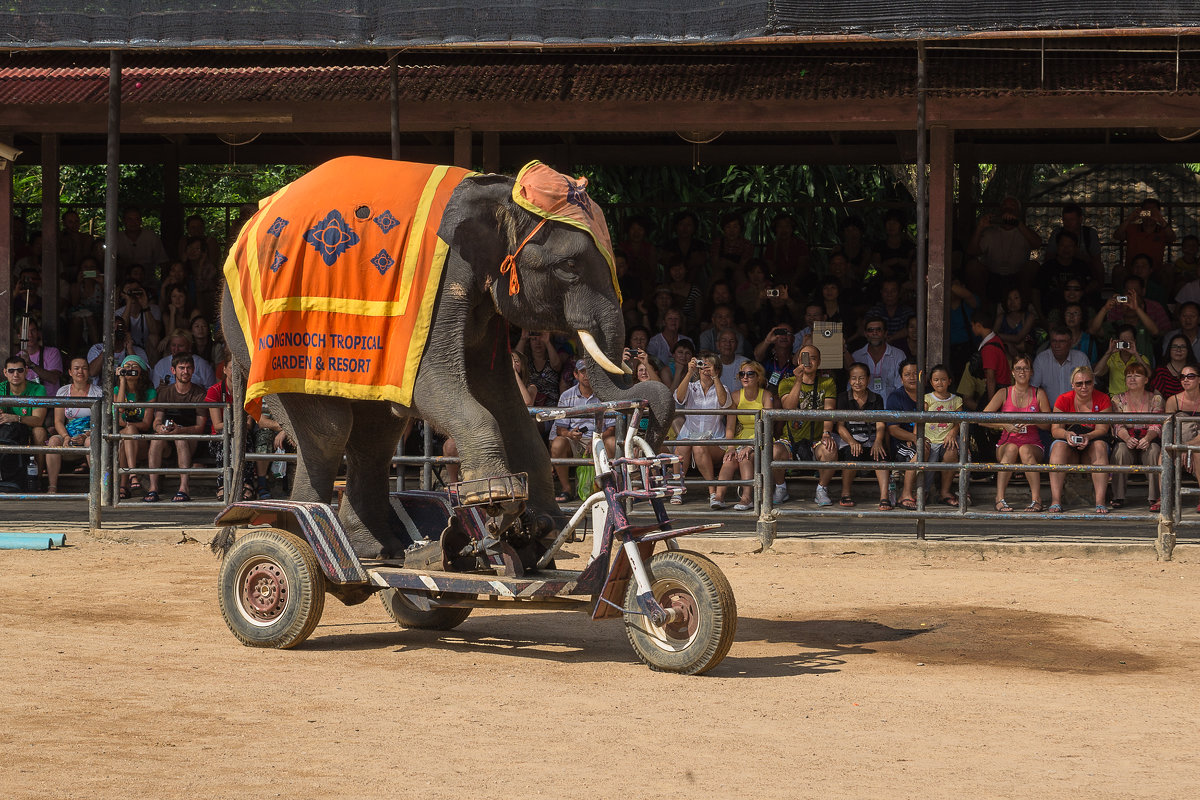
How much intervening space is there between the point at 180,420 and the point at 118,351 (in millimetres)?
1224

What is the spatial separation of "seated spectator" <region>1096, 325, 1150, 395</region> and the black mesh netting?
3.64 m

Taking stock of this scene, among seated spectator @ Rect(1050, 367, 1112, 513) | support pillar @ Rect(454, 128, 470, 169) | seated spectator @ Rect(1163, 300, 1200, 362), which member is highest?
support pillar @ Rect(454, 128, 470, 169)

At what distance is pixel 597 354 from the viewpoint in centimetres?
760

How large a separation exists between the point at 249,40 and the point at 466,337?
4.03 m

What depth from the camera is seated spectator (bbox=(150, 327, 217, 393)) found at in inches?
530

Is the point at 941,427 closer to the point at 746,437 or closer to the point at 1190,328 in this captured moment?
the point at 746,437

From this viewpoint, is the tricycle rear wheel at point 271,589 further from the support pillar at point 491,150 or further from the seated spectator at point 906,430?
the support pillar at point 491,150

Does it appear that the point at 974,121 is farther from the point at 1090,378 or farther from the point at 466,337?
the point at 466,337

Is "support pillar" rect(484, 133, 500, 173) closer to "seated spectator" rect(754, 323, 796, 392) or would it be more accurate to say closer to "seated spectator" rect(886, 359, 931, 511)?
"seated spectator" rect(754, 323, 796, 392)

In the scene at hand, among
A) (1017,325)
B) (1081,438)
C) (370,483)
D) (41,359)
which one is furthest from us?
(41,359)

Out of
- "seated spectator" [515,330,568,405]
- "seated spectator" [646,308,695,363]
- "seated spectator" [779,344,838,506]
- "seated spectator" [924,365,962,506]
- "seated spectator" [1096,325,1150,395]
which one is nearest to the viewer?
"seated spectator" [924,365,962,506]

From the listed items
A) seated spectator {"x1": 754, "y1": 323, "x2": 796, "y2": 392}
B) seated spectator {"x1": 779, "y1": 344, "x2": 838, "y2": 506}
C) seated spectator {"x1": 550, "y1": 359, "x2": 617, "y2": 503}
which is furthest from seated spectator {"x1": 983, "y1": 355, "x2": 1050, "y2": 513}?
seated spectator {"x1": 550, "y1": 359, "x2": 617, "y2": 503}

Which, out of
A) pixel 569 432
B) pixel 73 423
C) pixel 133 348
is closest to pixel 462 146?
pixel 569 432

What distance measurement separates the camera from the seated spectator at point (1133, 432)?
1204 centimetres
